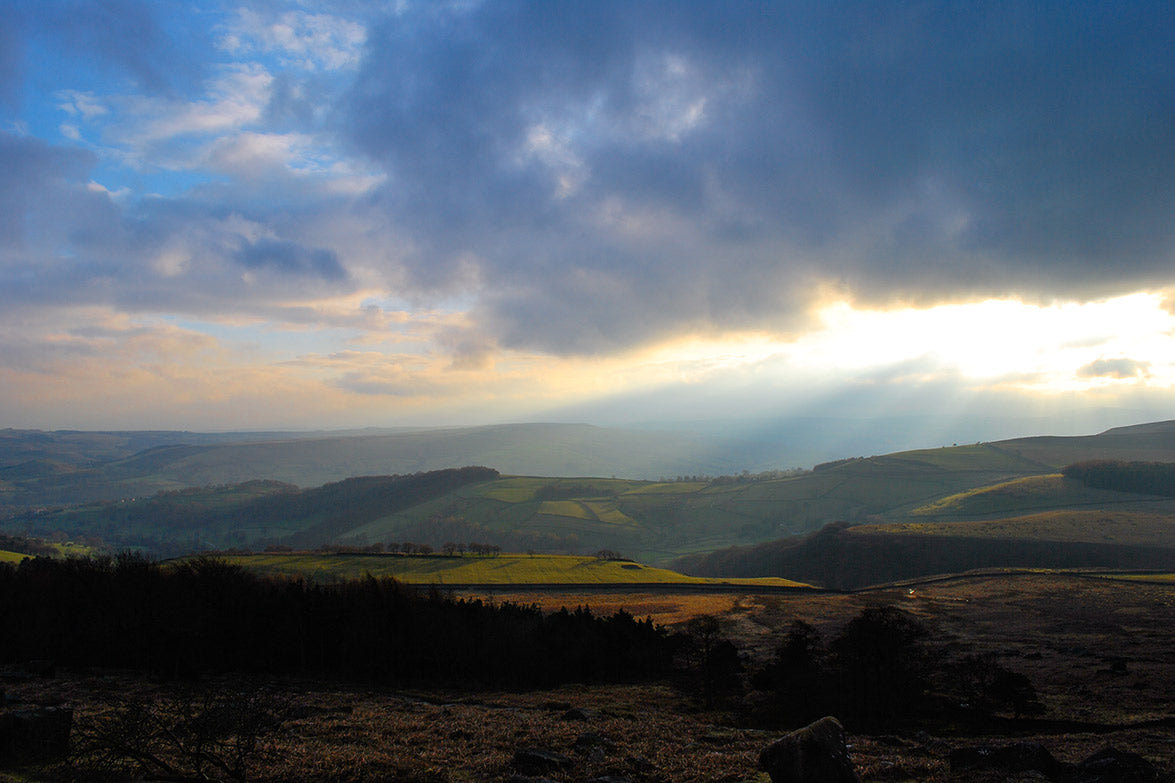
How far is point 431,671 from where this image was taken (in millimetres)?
50031

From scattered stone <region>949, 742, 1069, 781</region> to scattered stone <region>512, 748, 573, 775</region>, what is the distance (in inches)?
547

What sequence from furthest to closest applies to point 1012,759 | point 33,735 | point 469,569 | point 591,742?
point 469,569, point 591,742, point 33,735, point 1012,759

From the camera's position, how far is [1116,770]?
644 inches

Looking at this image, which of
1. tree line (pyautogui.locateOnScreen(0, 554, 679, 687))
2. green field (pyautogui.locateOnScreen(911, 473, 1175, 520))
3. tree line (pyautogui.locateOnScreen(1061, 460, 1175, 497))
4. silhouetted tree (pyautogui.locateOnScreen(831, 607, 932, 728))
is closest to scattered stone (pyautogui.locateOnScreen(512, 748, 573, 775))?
silhouetted tree (pyautogui.locateOnScreen(831, 607, 932, 728))

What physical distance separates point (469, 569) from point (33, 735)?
328ft

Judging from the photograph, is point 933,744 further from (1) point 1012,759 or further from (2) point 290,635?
(2) point 290,635

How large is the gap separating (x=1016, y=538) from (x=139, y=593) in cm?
16310

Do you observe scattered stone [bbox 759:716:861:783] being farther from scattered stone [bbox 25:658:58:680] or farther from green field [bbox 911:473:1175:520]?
green field [bbox 911:473:1175:520]

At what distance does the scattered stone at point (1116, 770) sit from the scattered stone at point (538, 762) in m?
16.4

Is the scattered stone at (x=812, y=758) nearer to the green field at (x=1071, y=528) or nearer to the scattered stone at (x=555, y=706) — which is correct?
the scattered stone at (x=555, y=706)

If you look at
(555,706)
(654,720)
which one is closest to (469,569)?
(555,706)

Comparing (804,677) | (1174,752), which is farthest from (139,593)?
(1174,752)

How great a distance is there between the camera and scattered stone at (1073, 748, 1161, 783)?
52.7 feet

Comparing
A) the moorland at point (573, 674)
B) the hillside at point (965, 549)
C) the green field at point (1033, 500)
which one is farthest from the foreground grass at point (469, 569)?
the green field at point (1033, 500)
